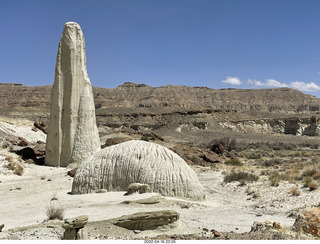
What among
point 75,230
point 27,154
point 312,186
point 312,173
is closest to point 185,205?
point 75,230

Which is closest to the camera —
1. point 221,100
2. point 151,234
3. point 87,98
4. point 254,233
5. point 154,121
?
point 254,233

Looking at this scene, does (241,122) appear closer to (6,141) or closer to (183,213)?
(6,141)

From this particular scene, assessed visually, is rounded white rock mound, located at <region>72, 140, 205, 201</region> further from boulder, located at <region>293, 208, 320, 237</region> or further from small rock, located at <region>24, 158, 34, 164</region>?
small rock, located at <region>24, 158, 34, 164</region>

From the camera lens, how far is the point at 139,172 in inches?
416

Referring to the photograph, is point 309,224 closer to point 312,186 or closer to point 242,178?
point 312,186

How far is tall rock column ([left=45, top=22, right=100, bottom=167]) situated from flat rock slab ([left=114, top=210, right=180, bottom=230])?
41.1 ft

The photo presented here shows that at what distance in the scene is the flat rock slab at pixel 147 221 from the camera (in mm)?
6641

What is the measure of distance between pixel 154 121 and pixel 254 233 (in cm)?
6707

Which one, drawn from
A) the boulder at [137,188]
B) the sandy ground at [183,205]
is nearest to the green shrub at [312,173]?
the sandy ground at [183,205]

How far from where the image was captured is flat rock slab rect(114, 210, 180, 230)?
664cm

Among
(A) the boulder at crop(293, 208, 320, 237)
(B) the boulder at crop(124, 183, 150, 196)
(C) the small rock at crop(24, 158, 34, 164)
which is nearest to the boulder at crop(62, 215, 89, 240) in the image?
(A) the boulder at crop(293, 208, 320, 237)

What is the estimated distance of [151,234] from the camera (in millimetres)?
6465

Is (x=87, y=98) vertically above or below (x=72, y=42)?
below

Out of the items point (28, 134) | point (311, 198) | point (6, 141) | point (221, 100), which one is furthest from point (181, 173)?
point (221, 100)
